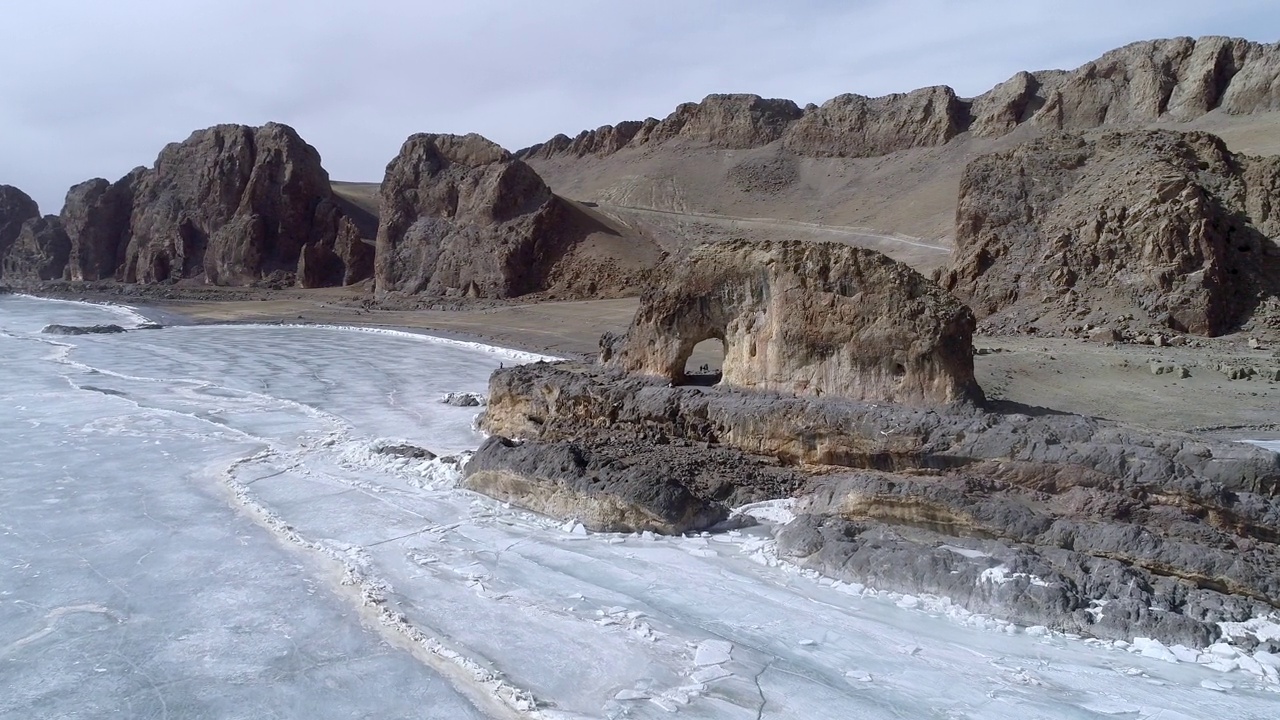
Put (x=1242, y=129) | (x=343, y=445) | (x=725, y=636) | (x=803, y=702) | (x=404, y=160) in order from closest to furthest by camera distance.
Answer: (x=803, y=702)
(x=725, y=636)
(x=343, y=445)
(x=1242, y=129)
(x=404, y=160)

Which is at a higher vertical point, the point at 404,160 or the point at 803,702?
the point at 404,160

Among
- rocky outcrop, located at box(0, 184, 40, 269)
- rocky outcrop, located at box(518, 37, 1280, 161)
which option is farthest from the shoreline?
rocky outcrop, located at box(0, 184, 40, 269)

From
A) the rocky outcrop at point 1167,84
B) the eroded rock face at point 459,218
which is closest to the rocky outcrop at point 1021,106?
the rocky outcrop at point 1167,84

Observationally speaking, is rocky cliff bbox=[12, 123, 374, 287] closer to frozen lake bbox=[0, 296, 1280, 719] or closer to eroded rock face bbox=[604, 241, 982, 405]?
frozen lake bbox=[0, 296, 1280, 719]

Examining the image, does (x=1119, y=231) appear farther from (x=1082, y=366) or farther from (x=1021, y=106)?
(x=1021, y=106)

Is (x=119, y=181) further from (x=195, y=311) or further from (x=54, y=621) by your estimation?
(x=54, y=621)

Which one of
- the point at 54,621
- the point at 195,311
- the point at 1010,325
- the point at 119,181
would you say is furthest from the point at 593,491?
the point at 119,181
